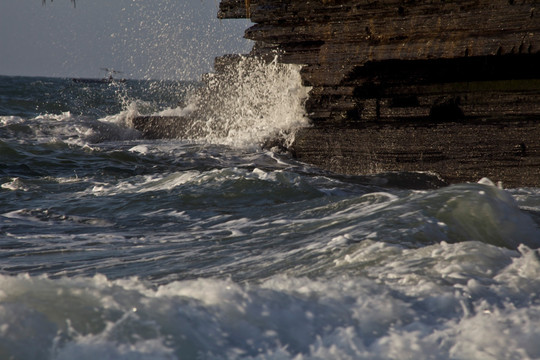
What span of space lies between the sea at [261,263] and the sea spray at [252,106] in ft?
0.41

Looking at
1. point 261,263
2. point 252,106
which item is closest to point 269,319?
point 261,263

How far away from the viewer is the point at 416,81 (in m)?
6.95

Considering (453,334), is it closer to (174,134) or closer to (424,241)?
(424,241)

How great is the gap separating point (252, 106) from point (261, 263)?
669 cm

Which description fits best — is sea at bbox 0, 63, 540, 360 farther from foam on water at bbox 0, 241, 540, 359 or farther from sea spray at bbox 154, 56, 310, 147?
sea spray at bbox 154, 56, 310, 147

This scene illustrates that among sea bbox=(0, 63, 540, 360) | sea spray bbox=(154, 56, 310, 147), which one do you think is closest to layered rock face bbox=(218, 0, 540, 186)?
sea bbox=(0, 63, 540, 360)

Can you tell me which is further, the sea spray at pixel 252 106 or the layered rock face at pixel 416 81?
the sea spray at pixel 252 106

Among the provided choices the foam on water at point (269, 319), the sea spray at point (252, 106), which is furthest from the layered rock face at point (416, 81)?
the foam on water at point (269, 319)

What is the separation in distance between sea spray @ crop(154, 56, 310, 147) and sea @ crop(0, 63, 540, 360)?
4.9 inches

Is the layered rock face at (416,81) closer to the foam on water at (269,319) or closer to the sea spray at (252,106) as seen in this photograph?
the sea spray at (252,106)

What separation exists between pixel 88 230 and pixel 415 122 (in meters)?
3.93

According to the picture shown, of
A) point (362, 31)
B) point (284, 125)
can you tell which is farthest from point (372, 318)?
point (284, 125)

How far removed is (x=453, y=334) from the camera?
7.20 ft

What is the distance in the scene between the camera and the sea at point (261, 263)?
80.9 inches
